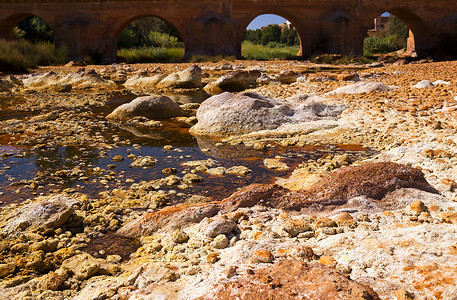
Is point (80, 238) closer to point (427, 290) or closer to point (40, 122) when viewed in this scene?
point (427, 290)

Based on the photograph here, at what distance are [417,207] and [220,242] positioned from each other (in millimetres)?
1242

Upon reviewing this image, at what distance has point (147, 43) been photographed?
2520 centimetres

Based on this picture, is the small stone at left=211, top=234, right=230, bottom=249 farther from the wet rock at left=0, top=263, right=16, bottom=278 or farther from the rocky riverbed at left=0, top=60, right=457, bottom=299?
the wet rock at left=0, top=263, right=16, bottom=278

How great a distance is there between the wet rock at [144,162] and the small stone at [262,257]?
2.55 metres

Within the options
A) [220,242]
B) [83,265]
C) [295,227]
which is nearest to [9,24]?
[83,265]

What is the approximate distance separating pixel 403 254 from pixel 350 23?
19709mm

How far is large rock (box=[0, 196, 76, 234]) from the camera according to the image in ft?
9.33

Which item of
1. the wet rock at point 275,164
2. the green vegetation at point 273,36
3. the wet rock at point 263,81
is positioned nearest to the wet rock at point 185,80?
the wet rock at point 263,81

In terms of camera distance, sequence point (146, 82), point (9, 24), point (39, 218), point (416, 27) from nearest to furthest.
→ point (39, 218), point (146, 82), point (9, 24), point (416, 27)

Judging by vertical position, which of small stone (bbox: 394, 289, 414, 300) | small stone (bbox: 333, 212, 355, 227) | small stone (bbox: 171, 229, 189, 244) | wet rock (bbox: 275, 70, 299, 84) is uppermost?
wet rock (bbox: 275, 70, 299, 84)

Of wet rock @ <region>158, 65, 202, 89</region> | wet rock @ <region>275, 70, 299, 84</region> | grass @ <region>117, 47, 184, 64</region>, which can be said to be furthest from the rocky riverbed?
grass @ <region>117, 47, 184, 64</region>

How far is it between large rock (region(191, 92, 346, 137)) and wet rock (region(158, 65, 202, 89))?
4.47 m

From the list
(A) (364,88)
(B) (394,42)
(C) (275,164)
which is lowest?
(C) (275,164)

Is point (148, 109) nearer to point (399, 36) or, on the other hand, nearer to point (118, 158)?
point (118, 158)
